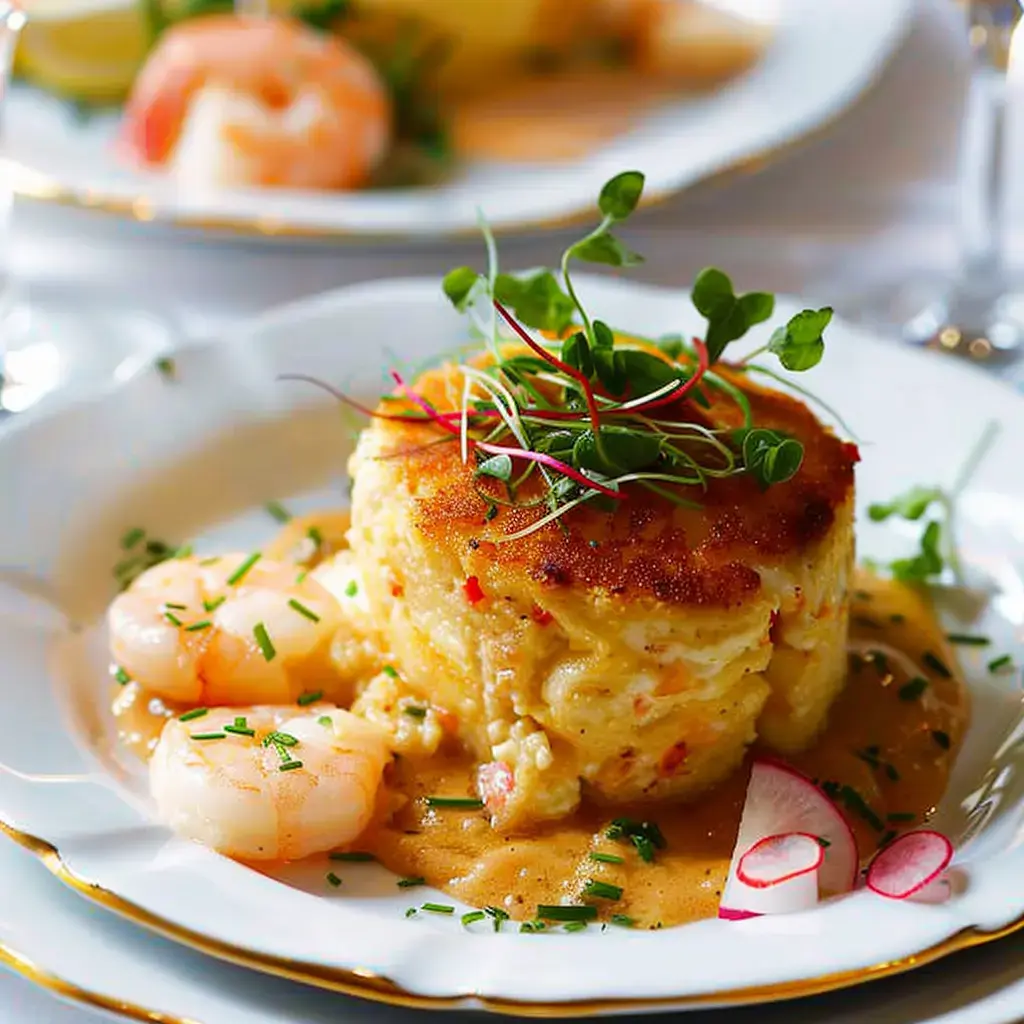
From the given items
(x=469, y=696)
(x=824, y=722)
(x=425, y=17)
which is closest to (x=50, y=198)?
(x=425, y=17)

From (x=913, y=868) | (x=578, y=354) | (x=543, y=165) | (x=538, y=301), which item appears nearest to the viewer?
(x=913, y=868)

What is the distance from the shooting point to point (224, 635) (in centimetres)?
297

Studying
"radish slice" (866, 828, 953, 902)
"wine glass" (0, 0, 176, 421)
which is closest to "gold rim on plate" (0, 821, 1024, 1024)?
"radish slice" (866, 828, 953, 902)

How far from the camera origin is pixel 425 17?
5.68 meters

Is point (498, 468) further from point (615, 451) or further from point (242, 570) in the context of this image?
point (242, 570)

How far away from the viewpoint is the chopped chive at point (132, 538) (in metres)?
3.42

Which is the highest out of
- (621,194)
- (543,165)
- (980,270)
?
(621,194)

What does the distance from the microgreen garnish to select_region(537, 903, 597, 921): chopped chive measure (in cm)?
120

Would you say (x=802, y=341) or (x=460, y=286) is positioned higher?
(x=802, y=341)

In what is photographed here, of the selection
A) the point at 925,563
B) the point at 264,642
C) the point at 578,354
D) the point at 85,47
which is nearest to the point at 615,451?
the point at 578,354

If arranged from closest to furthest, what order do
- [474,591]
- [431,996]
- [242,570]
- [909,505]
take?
[431,996]
[474,591]
[242,570]
[909,505]

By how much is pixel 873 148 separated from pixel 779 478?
310 cm

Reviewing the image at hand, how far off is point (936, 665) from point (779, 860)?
77cm

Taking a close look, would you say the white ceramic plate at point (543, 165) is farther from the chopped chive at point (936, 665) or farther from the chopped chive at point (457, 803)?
the chopped chive at point (457, 803)
